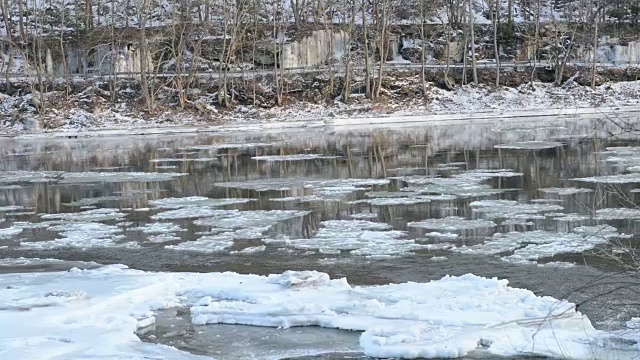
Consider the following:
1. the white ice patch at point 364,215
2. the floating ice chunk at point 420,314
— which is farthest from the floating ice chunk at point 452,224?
the floating ice chunk at point 420,314

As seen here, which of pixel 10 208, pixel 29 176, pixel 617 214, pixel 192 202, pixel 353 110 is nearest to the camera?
pixel 617 214

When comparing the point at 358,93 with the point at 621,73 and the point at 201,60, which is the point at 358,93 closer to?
the point at 201,60

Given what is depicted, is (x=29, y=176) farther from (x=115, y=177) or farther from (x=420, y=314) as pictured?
(x=420, y=314)

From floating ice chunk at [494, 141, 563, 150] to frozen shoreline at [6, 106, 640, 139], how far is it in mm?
15693

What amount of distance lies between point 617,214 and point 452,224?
9.85 ft

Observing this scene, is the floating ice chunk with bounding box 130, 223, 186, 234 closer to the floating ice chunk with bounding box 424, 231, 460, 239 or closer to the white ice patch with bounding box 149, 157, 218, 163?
the floating ice chunk with bounding box 424, 231, 460, 239

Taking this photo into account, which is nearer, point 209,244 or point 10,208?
point 209,244

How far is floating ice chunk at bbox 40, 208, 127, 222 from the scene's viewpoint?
19.5m

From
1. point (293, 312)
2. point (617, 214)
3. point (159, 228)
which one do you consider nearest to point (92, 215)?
point (159, 228)

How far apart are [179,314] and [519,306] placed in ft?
12.6

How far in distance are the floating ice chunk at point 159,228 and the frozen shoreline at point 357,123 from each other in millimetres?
30857

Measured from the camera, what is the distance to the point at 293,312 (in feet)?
34.7

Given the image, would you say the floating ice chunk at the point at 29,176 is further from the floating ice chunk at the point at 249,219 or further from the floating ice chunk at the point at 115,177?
the floating ice chunk at the point at 249,219

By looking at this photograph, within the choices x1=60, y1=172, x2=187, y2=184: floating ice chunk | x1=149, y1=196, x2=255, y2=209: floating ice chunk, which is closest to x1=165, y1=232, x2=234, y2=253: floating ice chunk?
x1=149, y1=196, x2=255, y2=209: floating ice chunk
